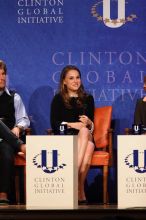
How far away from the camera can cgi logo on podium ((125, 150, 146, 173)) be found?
511 centimetres

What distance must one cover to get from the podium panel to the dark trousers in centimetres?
116

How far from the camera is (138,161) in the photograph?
16.8 feet

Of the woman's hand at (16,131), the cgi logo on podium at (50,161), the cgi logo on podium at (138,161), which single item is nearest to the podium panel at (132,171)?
the cgi logo on podium at (138,161)

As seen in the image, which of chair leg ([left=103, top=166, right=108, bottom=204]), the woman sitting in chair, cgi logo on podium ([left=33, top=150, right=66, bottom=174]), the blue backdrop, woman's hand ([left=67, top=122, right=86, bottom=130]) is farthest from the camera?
the blue backdrop

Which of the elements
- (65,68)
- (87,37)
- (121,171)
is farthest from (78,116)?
(121,171)

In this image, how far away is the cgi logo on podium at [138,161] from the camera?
16.8 ft

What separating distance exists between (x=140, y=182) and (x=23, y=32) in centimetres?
285

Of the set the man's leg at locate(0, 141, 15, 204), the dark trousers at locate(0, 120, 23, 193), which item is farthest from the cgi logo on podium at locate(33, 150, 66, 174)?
the man's leg at locate(0, 141, 15, 204)

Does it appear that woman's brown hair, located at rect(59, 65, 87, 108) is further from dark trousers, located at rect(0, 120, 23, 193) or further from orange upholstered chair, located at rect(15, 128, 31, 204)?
dark trousers, located at rect(0, 120, 23, 193)

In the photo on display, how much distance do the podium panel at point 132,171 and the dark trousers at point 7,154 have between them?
1.16 m

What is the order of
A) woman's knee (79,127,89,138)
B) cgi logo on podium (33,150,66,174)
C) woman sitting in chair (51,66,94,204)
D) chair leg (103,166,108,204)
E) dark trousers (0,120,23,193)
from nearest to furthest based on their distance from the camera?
cgi logo on podium (33,150,66,174) → dark trousers (0,120,23,193) → woman's knee (79,127,89,138) → chair leg (103,166,108,204) → woman sitting in chair (51,66,94,204)

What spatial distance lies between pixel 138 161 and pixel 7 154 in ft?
5.00
